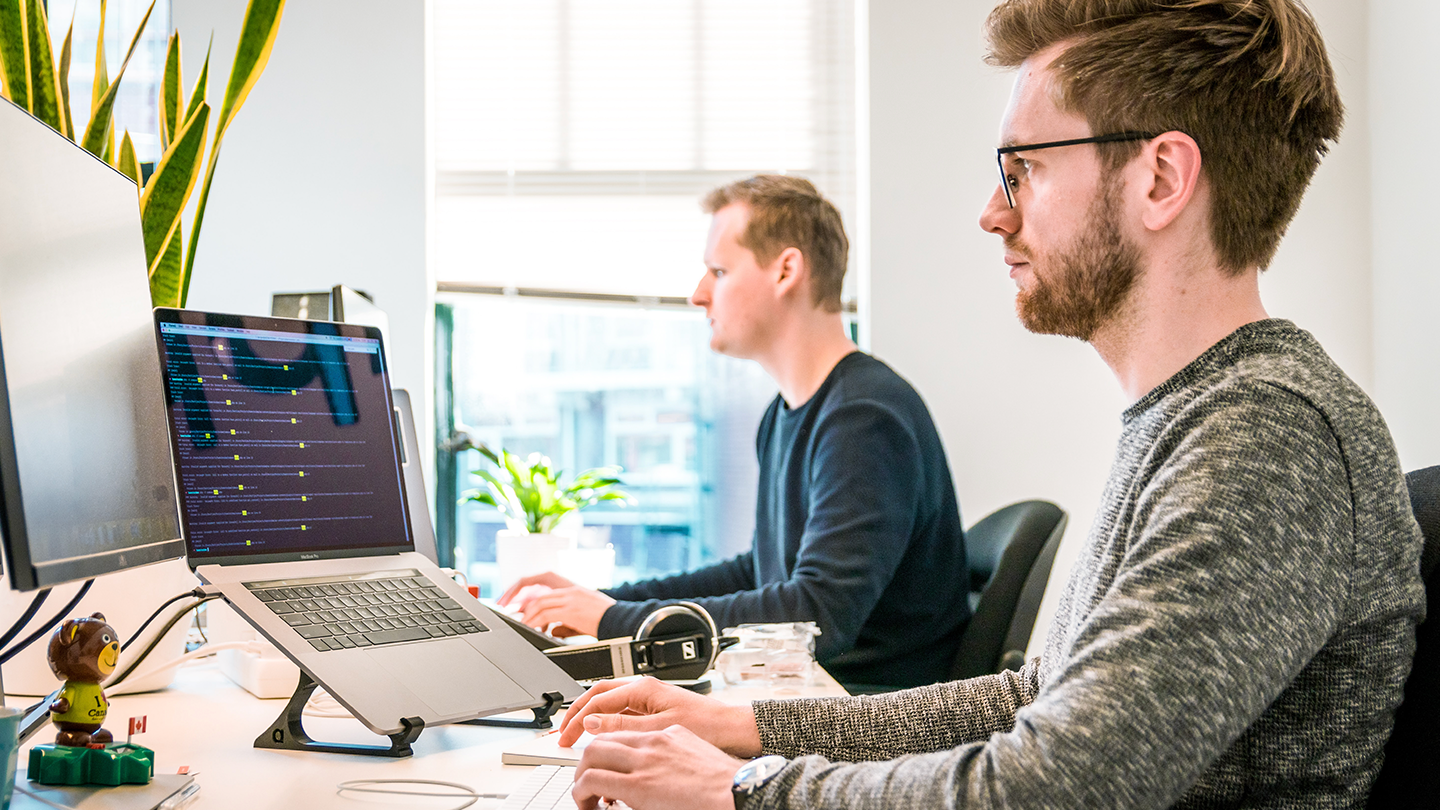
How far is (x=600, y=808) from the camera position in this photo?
795mm

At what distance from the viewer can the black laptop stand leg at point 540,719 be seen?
1044 mm

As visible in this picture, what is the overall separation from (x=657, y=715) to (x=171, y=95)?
1219mm

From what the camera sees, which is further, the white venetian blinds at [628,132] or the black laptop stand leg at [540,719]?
the white venetian blinds at [628,132]

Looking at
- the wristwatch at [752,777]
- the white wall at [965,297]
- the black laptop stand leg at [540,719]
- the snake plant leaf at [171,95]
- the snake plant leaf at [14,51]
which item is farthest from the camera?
the white wall at [965,297]

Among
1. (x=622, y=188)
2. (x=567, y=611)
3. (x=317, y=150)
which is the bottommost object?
(x=567, y=611)

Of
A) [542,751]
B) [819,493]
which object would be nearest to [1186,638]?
[542,751]

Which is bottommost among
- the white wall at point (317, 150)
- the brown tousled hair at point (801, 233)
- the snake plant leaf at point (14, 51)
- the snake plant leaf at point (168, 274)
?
the snake plant leaf at point (168, 274)

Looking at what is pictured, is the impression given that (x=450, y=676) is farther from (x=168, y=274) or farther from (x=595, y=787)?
(x=168, y=274)

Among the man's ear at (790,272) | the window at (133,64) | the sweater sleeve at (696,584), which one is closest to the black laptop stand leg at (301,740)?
the sweater sleeve at (696,584)

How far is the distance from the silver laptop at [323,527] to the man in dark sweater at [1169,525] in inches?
6.4

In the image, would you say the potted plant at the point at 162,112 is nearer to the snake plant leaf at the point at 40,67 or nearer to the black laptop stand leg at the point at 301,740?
the snake plant leaf at the point at 40,67

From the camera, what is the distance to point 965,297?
9.52ft

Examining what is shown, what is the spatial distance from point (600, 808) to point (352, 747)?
294 millimetres

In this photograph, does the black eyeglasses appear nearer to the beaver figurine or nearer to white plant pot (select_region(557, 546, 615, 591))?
the beaver figurine
